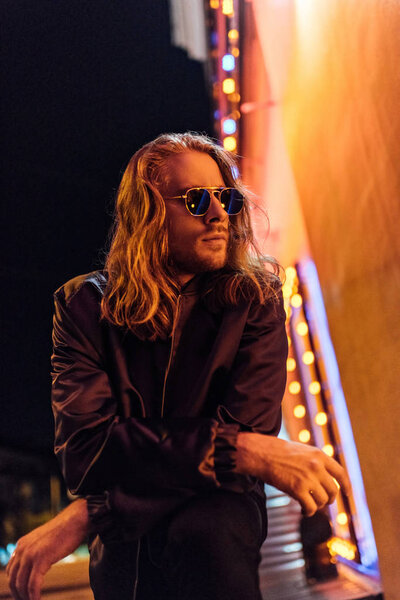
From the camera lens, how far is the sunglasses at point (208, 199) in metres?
1.17

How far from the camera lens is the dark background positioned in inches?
227

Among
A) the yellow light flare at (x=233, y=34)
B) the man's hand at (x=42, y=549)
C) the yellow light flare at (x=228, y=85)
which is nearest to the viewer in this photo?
the man's hand at (x=42, y=549)

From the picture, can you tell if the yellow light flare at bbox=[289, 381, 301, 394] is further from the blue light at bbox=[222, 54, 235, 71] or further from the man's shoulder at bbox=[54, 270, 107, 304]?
the blue light at bbox=[222, 54, 235, 71]

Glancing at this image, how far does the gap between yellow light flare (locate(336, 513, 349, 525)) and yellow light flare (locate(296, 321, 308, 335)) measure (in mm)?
965

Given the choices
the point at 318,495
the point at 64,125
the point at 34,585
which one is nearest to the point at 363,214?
the point at 318,495

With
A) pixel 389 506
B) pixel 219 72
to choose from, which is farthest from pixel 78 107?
pixel 389 506

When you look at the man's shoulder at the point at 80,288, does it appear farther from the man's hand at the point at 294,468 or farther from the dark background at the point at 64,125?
the dark background at the point at 64,125

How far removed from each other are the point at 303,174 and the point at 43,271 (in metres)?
11.2

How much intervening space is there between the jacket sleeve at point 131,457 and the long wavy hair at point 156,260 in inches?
8.8

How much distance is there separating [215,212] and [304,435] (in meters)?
2.06

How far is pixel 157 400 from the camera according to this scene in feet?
3.56

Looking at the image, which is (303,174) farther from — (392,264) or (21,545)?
(21,545)

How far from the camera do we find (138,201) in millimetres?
1316

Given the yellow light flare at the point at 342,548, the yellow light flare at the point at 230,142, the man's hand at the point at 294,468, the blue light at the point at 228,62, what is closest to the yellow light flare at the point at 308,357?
the yellow light flare at the point at 342,548
